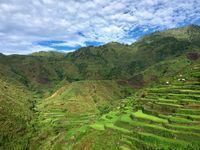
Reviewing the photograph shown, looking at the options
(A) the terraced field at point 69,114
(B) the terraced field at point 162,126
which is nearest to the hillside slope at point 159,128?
(B) the terraced field at point 162,126

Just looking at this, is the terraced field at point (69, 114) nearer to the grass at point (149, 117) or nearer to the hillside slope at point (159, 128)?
the hillside slope at point (159, 128)

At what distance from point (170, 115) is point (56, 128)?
59.3m

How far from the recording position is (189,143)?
182 ft

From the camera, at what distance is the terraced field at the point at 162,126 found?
57.7m

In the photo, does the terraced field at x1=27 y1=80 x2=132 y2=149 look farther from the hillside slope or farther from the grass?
the grass

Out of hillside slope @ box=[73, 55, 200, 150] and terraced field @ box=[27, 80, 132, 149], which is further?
terraced field @ box=[27, 80, 132, 149]

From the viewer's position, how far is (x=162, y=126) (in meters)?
64.6

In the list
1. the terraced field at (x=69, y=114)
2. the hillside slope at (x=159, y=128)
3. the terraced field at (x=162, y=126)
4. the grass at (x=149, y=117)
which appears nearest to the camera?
Result: the terraced field at (x=162, y=126)

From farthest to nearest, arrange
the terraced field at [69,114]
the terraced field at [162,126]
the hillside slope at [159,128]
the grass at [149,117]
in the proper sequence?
the terraced field at [69,114]
the grass at [149,117]
the hillside slope at [159,128]
the terraced field at [162,126]

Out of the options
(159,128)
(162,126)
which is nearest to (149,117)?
(162,126)

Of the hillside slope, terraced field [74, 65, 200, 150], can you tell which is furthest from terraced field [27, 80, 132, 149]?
terraced field [74, 65, 200, 150]

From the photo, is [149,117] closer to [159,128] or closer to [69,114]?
[159,128]

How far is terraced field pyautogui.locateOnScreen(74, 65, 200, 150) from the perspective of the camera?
57737 mm

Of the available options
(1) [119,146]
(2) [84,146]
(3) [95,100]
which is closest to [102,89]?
(3) [95,100]
